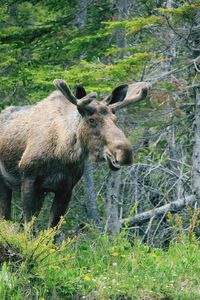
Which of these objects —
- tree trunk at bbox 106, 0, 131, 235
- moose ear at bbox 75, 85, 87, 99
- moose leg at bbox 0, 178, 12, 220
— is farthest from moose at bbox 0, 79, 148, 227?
tree trunk at bbox 106, 0, 131, 235

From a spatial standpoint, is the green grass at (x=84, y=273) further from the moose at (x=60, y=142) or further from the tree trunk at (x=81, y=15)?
the tree trunk at (x=81, y=15)

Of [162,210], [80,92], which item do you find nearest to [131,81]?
[162,210]

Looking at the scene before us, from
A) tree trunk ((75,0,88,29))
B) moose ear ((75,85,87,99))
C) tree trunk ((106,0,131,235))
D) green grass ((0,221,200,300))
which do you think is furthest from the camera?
tree trunk ((75,0,88,29))

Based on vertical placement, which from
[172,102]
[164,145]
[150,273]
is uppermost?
[150,273]

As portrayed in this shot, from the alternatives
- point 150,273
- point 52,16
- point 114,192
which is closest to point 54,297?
point 150,273

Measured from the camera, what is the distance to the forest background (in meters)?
11.5

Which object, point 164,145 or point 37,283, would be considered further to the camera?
point 164,145

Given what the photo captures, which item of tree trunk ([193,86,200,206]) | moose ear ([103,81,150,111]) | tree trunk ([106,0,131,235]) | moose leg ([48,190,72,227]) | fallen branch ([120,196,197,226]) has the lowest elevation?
fallen branch ([120,196,197,226])

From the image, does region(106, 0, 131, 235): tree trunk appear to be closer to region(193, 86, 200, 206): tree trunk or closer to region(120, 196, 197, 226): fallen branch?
region(120, 196, 197, 226): fallen branch

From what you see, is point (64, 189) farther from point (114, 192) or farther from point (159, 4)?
point (159, 4)

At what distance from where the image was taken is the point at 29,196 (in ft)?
31.8

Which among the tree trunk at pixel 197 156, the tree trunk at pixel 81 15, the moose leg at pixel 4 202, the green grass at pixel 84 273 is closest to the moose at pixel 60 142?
the moose leg at pixel 4 202

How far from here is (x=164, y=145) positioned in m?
14.1

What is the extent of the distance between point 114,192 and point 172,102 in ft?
5.67
